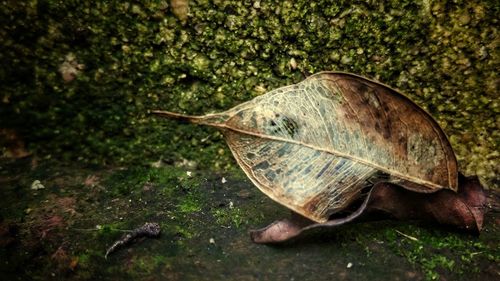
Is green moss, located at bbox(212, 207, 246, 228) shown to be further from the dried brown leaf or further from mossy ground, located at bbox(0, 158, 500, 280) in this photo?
the dried brown leaf

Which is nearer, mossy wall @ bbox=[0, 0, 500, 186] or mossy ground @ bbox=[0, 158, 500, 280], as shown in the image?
mossy ground @ bbox=[0, 158, 500, 280]

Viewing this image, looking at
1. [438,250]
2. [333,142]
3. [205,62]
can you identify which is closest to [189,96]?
[205,62]

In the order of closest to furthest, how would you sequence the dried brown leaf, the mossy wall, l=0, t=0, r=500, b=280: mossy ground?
the dried brown leaf → l=0, t=0, r=500, b=280: mossy ground → the mossy wall

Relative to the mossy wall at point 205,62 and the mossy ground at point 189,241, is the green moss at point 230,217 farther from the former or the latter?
the mossy wall at point 205,62

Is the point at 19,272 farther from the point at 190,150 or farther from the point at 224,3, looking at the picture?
the point at 224,3

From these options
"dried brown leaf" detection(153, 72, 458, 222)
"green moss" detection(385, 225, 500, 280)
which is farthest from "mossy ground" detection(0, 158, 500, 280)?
"dried brown leaf" detection(153, 72, 458, 222)

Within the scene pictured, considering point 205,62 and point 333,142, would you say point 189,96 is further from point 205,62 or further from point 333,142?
point 333,142

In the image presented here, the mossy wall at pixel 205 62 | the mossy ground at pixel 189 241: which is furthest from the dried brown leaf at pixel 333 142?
the mossy wall at pixel 205 62
